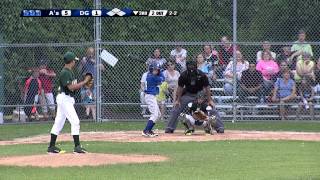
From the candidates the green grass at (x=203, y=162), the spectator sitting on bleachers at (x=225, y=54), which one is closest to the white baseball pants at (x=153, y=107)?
the green grass at (x=203, y=162)

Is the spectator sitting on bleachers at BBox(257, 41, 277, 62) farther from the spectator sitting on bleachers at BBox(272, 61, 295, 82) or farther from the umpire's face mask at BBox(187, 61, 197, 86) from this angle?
the umpire's face mask at BBox(187, 61, 197, 86)

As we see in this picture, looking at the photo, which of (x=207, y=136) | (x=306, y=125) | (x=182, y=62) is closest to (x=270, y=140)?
(x=207, y=136)

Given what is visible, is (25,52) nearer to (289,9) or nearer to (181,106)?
(181,106)

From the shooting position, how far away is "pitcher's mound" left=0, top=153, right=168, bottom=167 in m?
12.7

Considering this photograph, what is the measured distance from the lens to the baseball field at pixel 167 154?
38.5 ft

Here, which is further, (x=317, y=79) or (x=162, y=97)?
(x=162, y=97)

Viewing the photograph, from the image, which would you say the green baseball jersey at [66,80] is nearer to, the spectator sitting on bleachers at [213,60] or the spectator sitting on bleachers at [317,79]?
the spectator sitting on bleachers at [213,60]

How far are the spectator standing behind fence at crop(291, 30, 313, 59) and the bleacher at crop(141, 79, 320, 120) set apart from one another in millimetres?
1337

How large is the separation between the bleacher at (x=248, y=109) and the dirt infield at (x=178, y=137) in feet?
8.07

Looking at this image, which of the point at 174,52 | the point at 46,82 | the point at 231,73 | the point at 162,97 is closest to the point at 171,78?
the point at 162,97

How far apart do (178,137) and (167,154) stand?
130 inches

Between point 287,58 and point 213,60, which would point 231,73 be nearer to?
point 213,60

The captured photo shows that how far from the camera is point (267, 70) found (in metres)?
21.7
